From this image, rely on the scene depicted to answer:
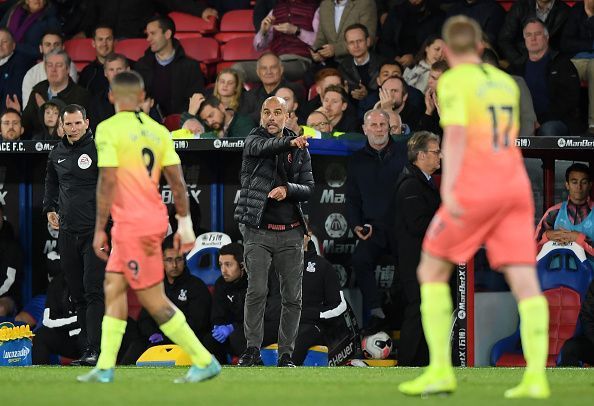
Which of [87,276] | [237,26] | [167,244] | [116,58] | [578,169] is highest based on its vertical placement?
[237,26]

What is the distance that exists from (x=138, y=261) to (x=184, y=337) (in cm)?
56

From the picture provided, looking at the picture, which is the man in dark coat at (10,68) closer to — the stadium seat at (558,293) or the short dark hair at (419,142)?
the short dark hair at (419,142)

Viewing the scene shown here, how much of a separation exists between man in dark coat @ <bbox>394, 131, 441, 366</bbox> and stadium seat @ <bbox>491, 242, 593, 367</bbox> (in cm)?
81

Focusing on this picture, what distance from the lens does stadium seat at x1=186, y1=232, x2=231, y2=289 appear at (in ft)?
42.2

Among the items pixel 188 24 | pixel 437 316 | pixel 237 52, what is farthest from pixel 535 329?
pixel 188 24

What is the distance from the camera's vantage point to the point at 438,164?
38.7ft

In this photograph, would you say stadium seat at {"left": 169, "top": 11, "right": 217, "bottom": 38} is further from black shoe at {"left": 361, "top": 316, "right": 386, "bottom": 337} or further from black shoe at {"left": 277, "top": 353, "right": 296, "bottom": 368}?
black shoe at {"left": 277, "top": 353, "right": 296, "bottom": 368}

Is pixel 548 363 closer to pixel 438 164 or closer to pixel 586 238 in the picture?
pixel 586 238

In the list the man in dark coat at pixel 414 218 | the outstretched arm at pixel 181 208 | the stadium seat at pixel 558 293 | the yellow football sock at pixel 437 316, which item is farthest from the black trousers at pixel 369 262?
the yellow football sock at pixel 437 316

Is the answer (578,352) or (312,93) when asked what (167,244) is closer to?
(312,93)

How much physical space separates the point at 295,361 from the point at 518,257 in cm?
524

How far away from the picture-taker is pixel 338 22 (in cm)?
1475

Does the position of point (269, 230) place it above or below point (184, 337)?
above

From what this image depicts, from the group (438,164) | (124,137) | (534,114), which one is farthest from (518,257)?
(534,114)
